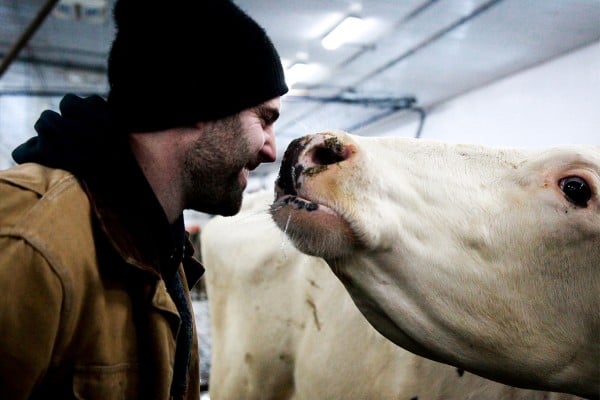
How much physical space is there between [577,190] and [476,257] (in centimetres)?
32

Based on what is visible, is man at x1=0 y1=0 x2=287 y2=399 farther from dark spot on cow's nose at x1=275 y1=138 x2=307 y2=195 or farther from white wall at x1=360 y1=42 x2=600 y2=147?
white wall at x1=360 y1=42 x2=600 y2=147

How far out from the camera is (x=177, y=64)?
5.16 ft

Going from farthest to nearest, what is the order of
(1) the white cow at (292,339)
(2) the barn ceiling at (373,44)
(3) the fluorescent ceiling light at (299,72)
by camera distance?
(3) the fluorescent ceiling light at (299,72) → (2) the barn ceiling at (373,44) → (1) the white cow at (292,339)

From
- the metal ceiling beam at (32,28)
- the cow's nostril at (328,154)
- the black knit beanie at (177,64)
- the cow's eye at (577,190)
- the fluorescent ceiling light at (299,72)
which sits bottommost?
the fluorescent ceiling light at (299,72)

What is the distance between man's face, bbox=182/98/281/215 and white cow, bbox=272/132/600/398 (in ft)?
0.66

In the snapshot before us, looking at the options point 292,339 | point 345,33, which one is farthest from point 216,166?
point 345,33

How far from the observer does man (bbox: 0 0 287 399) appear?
3.91 ft

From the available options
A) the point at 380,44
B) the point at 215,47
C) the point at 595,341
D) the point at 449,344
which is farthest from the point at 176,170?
the point at 380,44

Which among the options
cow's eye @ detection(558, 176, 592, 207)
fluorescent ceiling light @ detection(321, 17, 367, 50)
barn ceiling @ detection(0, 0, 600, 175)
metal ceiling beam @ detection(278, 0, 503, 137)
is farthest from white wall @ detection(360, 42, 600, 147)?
cow's eye @ detection(558, 176, 592, 207)

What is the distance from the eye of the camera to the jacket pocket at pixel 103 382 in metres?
1.29

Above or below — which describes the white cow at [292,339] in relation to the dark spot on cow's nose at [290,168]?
below

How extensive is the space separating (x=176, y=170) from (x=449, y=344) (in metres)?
0.88

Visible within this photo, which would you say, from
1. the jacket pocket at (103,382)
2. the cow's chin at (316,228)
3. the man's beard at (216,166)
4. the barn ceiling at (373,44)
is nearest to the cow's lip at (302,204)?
the cow's chin at (316,228)

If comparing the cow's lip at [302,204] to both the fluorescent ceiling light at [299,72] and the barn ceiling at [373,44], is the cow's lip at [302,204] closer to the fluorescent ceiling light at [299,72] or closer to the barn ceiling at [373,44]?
the barn ceiling at [373,44]
